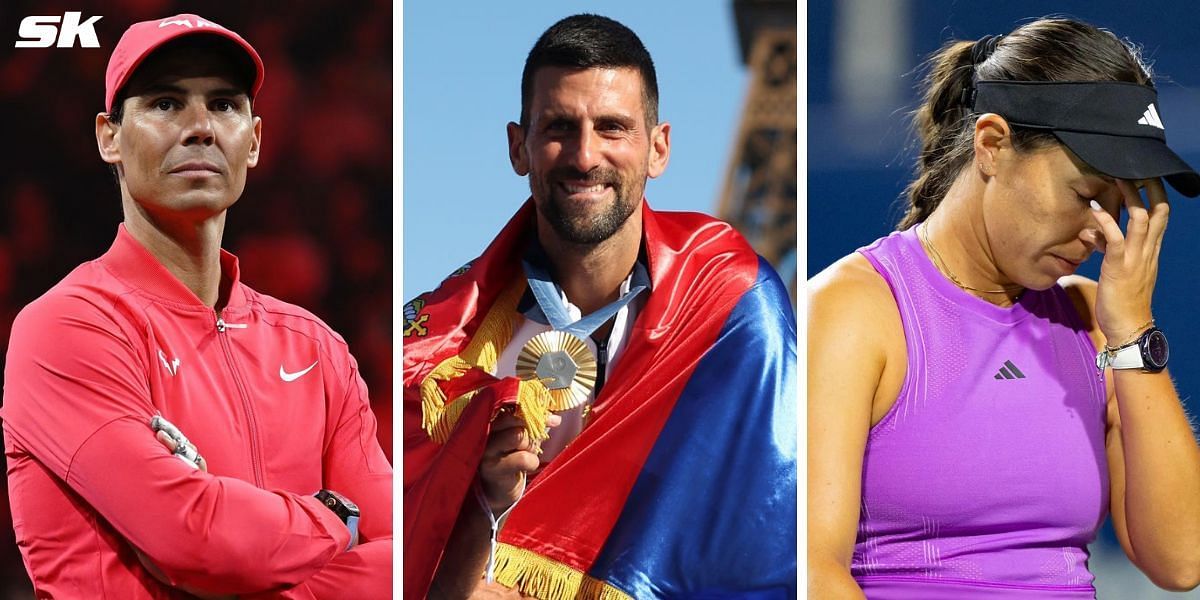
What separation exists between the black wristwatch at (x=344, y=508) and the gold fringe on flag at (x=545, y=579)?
0.29m

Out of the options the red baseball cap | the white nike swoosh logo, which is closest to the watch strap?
the white nike swoosh logo

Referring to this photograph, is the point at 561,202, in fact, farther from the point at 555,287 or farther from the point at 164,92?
the point at 164,92

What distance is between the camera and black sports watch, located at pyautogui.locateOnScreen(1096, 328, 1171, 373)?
2.55 metres

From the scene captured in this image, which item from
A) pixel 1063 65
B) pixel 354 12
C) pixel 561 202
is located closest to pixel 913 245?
pixel 1063 65

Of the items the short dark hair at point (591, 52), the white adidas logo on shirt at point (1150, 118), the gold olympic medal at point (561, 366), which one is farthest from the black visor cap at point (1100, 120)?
the gold olympic medal at point (561, 366)

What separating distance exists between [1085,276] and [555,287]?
1.11m

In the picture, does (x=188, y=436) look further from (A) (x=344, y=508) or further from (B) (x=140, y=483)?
A: (A) (x=344, y=508)

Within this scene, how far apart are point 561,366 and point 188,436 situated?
29.2 inches

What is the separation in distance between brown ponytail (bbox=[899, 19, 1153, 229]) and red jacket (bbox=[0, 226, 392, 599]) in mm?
1271

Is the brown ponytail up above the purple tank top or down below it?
above

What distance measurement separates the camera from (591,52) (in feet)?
9.25

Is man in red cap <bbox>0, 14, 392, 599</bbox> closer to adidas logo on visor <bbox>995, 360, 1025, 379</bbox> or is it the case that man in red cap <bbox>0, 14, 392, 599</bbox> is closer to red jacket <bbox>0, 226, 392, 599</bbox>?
red jacket <bbox>0, 226, 392, 599</bbox>

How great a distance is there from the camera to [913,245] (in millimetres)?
2633

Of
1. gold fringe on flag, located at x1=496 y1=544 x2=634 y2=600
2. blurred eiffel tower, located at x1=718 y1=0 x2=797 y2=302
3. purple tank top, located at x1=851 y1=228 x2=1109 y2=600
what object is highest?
blurred eiffel tower, located at x1=718 y1=0 x2=797 y2=302
